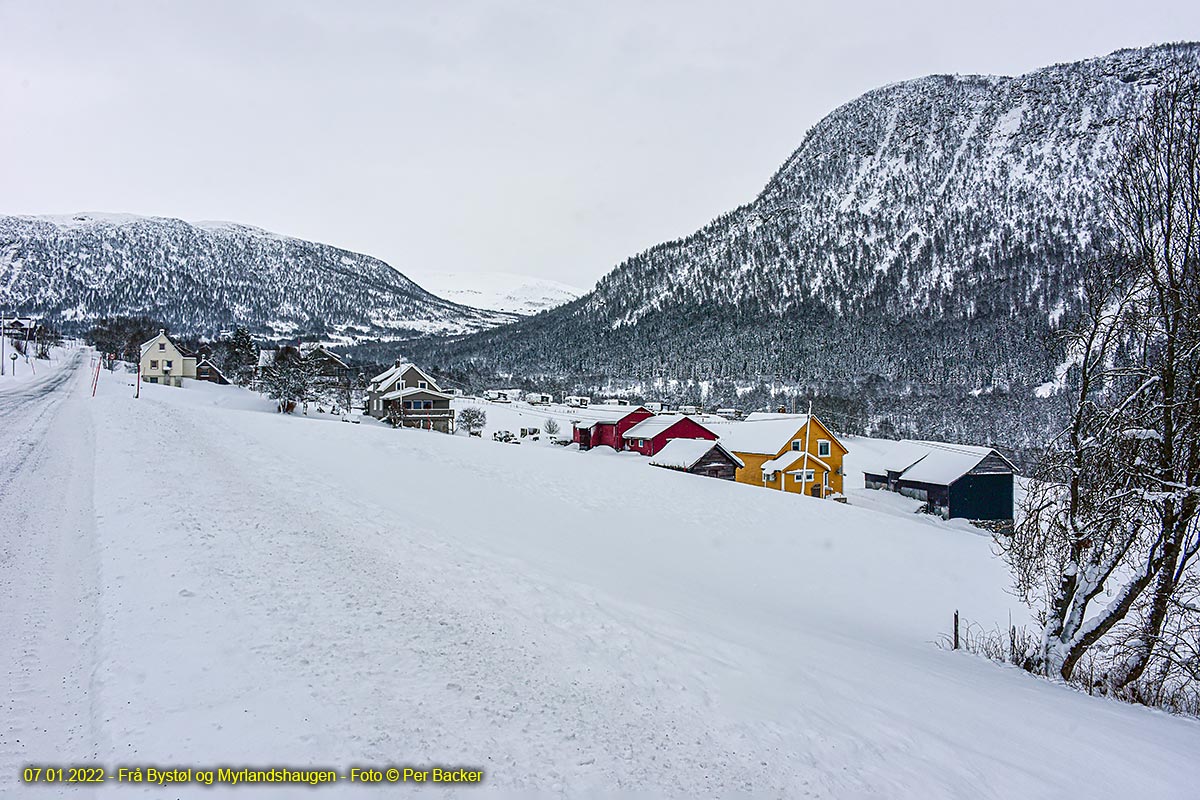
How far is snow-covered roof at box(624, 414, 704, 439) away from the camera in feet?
175

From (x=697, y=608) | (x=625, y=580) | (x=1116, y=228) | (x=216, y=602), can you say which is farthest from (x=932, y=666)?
(x=216, y=602)

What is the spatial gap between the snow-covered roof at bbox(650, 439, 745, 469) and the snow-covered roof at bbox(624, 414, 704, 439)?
4.26 m

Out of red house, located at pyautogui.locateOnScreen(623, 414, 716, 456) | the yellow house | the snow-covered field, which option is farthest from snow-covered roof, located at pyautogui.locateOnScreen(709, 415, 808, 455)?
the snow-covered field

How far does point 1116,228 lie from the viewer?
11000 millimetres

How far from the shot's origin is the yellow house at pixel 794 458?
157 ft

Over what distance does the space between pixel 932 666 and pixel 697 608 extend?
4.06 metres

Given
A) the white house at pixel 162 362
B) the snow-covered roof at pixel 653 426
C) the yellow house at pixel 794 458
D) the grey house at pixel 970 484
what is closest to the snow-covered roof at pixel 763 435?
the yellow house at pixel 794 458

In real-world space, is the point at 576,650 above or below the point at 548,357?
below

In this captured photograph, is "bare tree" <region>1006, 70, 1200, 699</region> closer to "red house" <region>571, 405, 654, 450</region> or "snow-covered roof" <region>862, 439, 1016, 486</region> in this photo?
"snow-covered roof" <region>862, 439, 1016, 486</region>

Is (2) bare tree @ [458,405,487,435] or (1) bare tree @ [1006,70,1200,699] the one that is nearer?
(1) bare tree @ [1006,70,1200,699]

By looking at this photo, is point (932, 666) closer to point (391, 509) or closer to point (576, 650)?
point (576, 650)

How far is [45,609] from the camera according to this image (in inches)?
259

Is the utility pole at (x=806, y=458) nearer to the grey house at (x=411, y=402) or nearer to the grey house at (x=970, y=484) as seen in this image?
the grey house at (x=970, y=484)

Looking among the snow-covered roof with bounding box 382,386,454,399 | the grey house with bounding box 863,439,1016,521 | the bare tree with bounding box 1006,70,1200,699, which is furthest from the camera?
the snow-covered roof with bounding box 382,386,454,399
